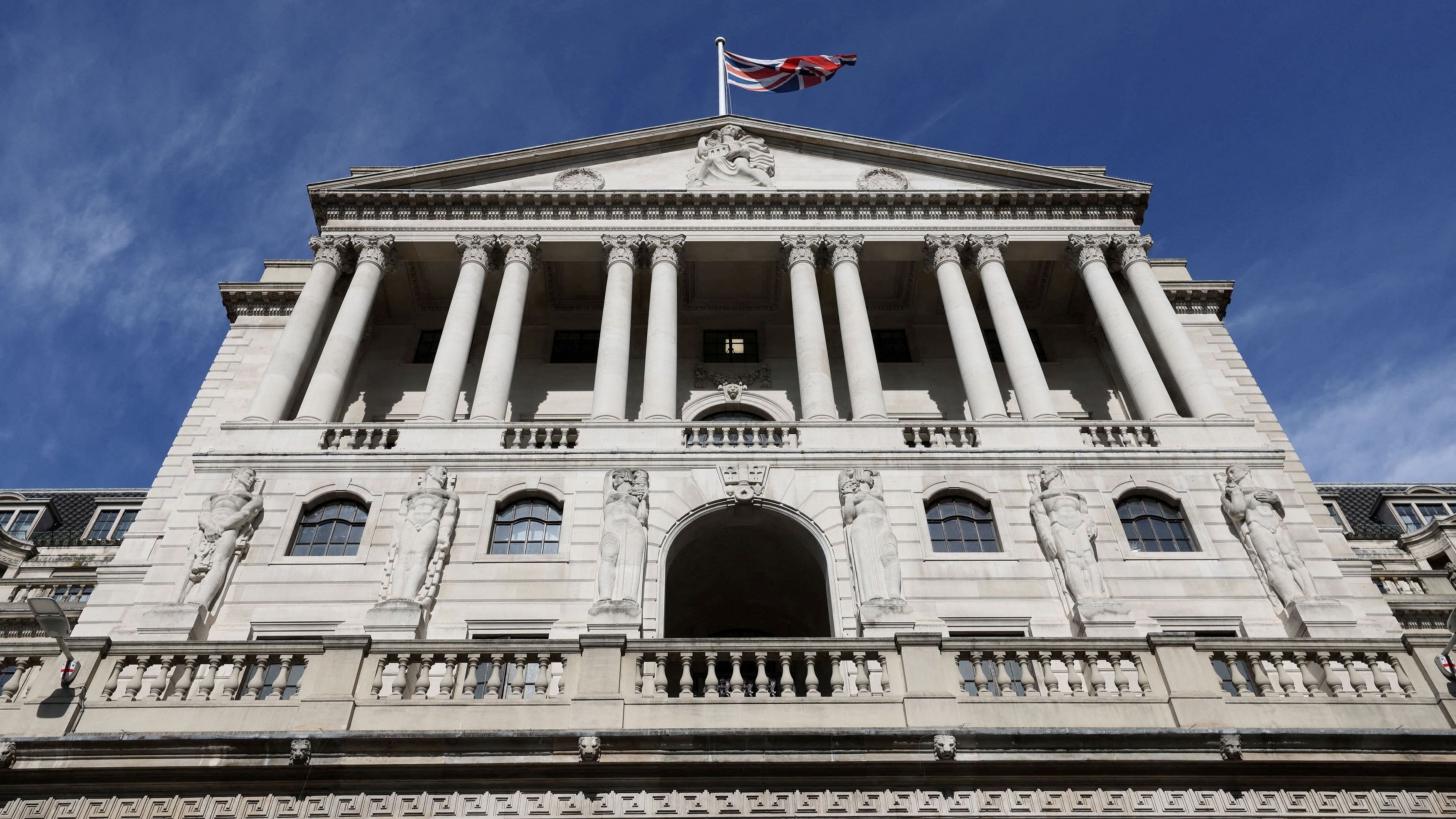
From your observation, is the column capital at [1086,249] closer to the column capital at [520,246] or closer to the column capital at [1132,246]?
the column capital at [1132,246]

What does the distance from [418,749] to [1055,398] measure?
2524cm

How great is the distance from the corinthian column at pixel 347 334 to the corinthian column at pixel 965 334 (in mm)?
18153

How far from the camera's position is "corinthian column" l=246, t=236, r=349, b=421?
29172mm

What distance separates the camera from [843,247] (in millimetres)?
35094

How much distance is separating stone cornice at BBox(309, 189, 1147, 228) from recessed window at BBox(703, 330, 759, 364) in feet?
14.2

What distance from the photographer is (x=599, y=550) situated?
2353cm

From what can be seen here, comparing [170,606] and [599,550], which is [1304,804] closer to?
[599,550]

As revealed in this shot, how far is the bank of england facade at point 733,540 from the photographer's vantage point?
16156mm

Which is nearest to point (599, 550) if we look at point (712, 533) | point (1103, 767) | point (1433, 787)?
point (712, 533)

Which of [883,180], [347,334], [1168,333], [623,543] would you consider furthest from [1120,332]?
[347,334]

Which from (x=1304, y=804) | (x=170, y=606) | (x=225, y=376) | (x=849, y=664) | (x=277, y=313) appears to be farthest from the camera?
(x=277, y=313)

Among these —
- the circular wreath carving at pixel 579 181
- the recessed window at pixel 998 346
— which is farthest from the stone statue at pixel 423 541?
the recessed window at pixel 998 346

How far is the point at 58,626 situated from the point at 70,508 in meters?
47.6

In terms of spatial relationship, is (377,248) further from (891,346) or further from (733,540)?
(891,346)
